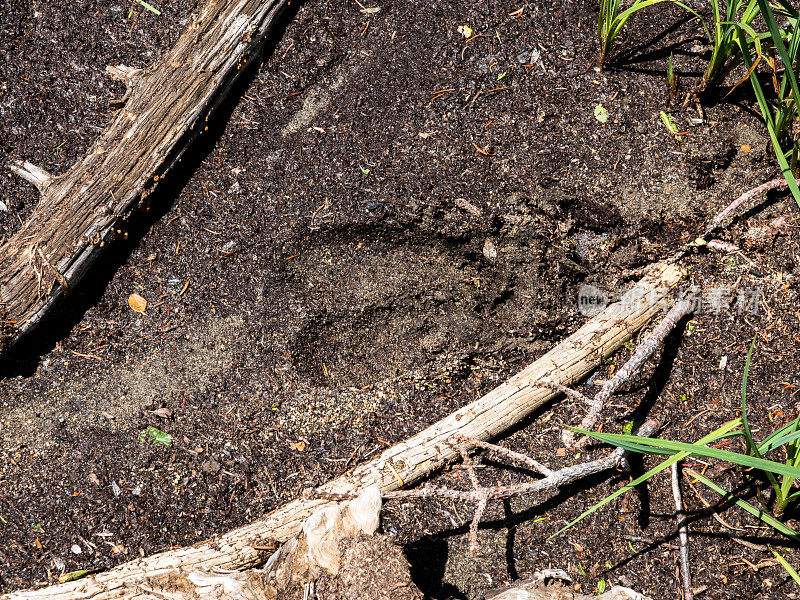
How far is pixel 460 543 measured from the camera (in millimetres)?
1787

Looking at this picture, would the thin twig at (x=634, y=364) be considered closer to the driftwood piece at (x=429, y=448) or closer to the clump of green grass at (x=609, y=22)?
the driftwood piece at (x=429, y=448)

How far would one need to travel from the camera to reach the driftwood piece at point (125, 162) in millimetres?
1854

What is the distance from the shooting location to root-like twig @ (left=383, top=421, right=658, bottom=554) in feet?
5.16

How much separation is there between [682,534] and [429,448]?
2.60ft

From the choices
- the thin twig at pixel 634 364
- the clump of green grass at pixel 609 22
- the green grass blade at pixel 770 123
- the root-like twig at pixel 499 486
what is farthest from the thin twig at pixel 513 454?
the clump of green grass at pixel 609 22

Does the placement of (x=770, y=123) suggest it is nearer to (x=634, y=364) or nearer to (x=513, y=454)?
(x=634, y=364)

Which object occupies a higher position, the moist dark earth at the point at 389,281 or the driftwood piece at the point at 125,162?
the driftwood piece at the point at 125,162

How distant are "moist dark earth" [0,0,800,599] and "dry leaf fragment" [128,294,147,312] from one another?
1.3 inches

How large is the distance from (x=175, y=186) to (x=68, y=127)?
0.51 m

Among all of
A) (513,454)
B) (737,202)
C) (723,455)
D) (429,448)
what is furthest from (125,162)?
(737,202)

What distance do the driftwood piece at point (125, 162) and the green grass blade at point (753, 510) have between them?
76.3 inches

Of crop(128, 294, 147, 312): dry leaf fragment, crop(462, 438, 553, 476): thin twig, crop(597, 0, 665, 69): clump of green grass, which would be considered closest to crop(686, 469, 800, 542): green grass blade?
crop(462, 438, 553, 476): thin twig

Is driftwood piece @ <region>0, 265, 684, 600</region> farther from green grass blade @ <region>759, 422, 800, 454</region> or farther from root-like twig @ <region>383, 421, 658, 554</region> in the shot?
green grass blade @ <region>759, 422, 800, 454</region>

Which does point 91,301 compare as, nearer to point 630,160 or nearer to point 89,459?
point 89,459
